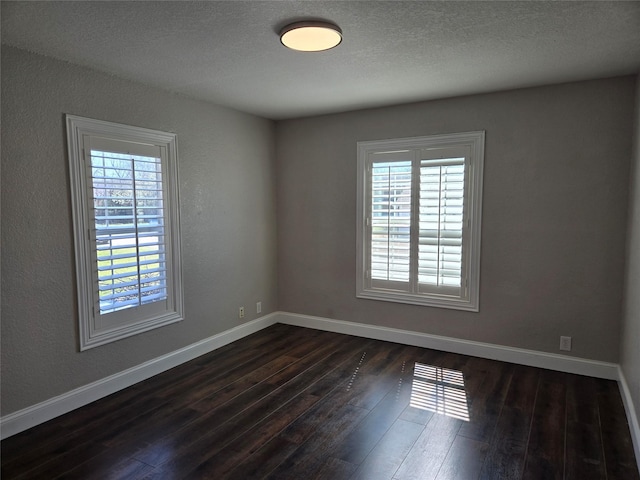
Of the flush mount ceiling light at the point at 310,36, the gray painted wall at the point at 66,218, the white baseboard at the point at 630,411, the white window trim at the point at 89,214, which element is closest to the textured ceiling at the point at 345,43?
the flush mount ceiling light at the point at 310,36

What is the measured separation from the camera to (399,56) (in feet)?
8.89

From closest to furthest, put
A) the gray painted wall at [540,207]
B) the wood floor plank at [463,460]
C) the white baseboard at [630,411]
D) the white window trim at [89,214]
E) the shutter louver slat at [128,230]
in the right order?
1. the wood floor plank at [463,460]
2. the white baseboard at [630,411]
3. the white window trim at [89,214]
4. the shutter louver slat at [128,230]
5. the gray painted wall at [540,207]

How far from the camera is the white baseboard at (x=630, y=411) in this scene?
2301 mm

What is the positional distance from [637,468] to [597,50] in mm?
2540

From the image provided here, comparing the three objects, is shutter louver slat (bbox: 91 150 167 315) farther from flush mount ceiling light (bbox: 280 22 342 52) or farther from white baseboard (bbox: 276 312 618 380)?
white baseboard (bbox: 276 312 618 380)

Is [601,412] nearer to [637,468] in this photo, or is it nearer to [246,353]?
[637,468]

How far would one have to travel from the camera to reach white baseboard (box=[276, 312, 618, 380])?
11.1ft

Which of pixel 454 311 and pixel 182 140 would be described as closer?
pixel 182 140

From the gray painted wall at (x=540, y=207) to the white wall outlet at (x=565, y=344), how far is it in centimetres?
5

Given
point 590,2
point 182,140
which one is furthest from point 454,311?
point 182,140

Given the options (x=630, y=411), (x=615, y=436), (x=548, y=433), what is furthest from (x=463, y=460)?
(x=630, y=411)

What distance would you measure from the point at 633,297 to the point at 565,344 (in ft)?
2.90

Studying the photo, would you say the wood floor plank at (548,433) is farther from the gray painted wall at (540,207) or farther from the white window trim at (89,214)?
the white window trim at (89,214)

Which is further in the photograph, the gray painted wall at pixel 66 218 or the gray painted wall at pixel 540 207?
the gray painted wall at pixel 540 207
